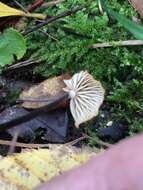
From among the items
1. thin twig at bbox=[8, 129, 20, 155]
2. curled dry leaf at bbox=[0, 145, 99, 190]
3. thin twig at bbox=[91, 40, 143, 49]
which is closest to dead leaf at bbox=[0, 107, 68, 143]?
thin twig at bbox=[8, 129, 20, 155]

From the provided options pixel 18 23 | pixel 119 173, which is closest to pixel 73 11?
pixel 18 23

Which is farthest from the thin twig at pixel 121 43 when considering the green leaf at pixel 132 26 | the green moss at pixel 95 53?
the green leaf at pixel 132 26

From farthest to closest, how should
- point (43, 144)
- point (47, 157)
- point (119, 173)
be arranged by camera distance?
point (43, 144) → point (47, 157) → point (119, 173)

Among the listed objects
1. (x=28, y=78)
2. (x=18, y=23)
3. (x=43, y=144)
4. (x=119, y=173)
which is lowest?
(x=43, y=144)

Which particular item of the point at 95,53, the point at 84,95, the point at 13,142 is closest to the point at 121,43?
the point at 95,53

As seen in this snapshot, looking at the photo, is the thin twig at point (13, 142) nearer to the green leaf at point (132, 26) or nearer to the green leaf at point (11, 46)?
the green leaf at point (11, 46)

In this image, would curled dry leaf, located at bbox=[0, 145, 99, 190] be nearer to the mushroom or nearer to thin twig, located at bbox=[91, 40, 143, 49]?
the mushroom

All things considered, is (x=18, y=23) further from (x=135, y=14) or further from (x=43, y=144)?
(x=43, y=144)
